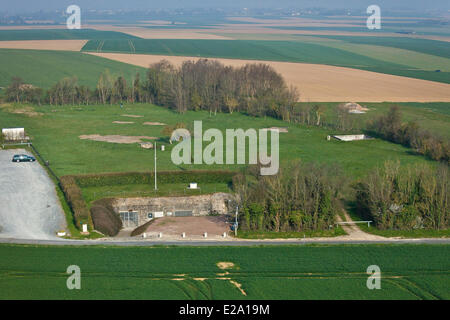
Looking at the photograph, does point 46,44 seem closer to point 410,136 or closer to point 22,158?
point 22,158

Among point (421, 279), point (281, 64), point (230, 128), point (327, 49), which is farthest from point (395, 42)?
point (421, 279)

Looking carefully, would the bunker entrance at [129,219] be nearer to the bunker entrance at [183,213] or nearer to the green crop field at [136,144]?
the bunker entrance at [183,213]

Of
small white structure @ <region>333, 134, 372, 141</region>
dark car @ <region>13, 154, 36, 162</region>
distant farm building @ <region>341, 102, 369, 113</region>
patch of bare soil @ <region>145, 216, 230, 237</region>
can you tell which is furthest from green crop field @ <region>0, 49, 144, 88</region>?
patch of bare soil @ <region>145, 216, 230, 237</region>

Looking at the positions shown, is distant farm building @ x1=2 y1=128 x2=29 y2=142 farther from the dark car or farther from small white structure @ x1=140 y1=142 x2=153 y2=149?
small white structure @ x1=140 y1=142 x2=153 y2=149

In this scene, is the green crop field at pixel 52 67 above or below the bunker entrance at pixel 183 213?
above

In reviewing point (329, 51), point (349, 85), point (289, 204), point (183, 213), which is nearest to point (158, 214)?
point (183, 213)

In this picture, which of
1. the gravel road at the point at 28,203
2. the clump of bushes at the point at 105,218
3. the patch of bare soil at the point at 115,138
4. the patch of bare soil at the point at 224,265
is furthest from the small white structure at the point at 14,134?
the patch of bare soil at the point at 224,265
